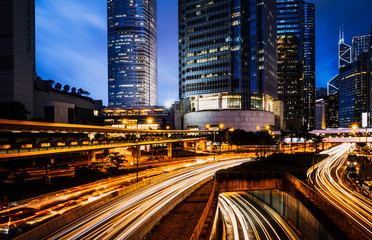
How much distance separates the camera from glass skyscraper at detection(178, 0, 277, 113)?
113250 millimetres

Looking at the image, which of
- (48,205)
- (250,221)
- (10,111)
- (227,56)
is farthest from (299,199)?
(227,56)

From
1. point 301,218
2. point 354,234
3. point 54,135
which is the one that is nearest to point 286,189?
point 301,218

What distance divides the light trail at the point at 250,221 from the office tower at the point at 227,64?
77.0 metres

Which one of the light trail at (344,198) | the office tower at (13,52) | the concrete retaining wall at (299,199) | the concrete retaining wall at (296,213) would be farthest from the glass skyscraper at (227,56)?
the concrete retaining wall at (299,199)

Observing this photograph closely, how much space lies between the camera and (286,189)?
107 ft

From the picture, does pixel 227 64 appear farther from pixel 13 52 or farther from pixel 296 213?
pixel 296 213

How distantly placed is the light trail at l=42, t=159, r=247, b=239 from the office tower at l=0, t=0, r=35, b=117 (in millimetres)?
67218

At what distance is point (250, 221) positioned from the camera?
3045 centimetres

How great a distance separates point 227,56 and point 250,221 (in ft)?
317

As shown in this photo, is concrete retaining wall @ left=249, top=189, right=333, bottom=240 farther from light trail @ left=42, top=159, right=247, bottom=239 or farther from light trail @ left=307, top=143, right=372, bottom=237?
light trail @ left=42, top=159, right=247, bottom=239

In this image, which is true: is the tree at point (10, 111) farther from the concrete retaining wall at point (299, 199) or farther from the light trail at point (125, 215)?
the concrete retaining wall at point (299, 199)

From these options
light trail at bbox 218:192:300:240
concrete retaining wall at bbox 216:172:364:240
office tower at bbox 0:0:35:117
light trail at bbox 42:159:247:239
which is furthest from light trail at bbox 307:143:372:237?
office tower at bbox 0:0:35:117

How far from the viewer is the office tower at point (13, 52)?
6812cm

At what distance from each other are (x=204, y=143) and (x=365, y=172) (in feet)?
213
